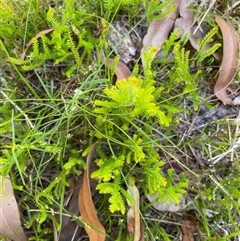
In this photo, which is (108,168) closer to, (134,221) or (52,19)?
(134,221)

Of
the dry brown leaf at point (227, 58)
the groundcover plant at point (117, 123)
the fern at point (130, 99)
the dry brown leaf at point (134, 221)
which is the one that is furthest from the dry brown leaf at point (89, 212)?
the dry brown leaf at point (227, 58)

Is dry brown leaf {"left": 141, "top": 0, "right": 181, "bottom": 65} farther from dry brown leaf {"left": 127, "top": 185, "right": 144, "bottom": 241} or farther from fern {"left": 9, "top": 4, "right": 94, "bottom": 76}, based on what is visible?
dry brown leaf {"left": 127, "top": 185, "right": 144, "bottom": 241}

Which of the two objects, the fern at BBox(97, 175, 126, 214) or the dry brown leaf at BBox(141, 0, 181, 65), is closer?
the fern at BBox(97, 175, 126, 214)

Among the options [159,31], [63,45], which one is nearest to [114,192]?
[63,45]

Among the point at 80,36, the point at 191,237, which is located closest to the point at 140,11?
the point at 80,36

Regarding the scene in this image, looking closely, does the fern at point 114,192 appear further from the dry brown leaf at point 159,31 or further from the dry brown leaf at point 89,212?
the dry brown leaf at point 159,31

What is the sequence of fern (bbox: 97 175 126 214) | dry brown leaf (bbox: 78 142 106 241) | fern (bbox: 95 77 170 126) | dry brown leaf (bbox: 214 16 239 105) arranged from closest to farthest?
fern (bbox: 95 77 170 126) → fern (bbox: 97 175 126 214) → dry brown leaf (bbox: 78 142 106 241) → dry brown leaf (bbox: 214 16 239 105)

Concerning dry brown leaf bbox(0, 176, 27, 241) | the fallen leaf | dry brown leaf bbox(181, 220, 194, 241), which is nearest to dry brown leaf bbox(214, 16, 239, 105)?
the fallen leaf

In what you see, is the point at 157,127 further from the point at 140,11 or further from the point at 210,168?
the point at 140,11
